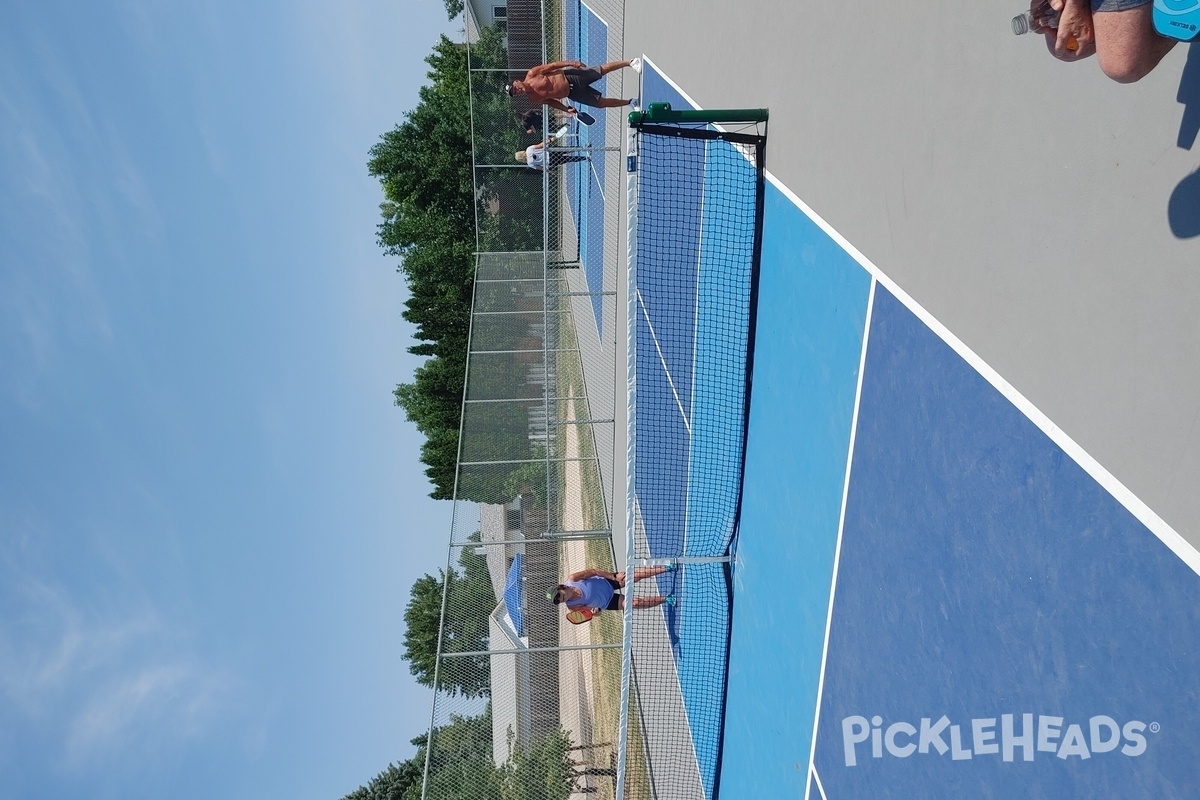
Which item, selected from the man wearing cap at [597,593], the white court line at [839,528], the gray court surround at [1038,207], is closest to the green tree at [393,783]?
the man wearing cap at [597,593]

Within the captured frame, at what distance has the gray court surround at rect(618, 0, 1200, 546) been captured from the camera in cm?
341

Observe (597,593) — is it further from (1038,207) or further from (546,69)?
(1038,207)

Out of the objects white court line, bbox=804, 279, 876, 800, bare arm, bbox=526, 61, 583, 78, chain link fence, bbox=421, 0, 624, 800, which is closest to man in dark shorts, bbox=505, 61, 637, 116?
bare arm, bbox=526, 61, 583, 78

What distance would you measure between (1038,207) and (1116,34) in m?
1.16

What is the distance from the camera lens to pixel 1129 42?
9.93 ft

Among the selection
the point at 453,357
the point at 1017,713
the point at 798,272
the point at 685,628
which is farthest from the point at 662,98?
the point at 453,357

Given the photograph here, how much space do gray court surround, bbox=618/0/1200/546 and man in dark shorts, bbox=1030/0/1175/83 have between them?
0.41m

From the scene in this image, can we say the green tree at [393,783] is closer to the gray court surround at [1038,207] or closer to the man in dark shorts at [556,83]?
the man in dark shorts at [556,83]

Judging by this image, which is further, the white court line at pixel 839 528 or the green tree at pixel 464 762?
the green tree at pixel 464 762

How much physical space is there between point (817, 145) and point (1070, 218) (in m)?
3.04

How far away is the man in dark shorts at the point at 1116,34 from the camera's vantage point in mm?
2982

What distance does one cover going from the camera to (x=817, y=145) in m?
6.70

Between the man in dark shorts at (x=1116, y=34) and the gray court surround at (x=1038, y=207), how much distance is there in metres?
0.41

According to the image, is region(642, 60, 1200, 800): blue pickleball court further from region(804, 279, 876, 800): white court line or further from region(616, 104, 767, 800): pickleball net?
region(616, 104, 767, 800): pickleball net
